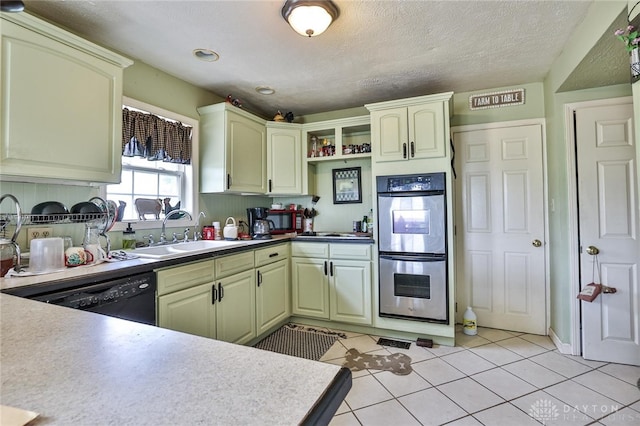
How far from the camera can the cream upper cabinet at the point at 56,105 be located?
1.47 meters

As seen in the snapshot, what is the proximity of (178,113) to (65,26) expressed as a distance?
0.89m

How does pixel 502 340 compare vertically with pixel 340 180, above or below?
below

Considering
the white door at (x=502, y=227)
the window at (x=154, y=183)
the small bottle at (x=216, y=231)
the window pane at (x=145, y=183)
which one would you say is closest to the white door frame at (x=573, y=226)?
the white door at (x=502, y=227)

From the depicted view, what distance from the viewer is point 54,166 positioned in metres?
1.62

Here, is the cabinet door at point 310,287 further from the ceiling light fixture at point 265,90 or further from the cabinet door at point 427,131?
the ceiling light fixture at point 265,90

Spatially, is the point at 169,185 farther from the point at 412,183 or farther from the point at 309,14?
the point at 412,183

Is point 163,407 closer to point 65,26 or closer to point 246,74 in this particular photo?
point 65,26

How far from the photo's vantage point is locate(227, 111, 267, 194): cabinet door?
287 centimetres

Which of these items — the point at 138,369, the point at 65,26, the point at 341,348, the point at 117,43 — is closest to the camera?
the point at 138,369

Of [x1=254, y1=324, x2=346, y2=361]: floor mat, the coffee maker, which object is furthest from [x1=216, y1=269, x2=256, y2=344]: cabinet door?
the coffee maker

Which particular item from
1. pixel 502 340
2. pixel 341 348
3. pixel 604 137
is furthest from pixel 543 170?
pixel 341 348

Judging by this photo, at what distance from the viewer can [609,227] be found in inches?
90.2

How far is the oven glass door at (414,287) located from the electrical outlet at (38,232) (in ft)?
8.05

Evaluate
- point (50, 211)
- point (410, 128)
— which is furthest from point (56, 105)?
point (410, 128)
